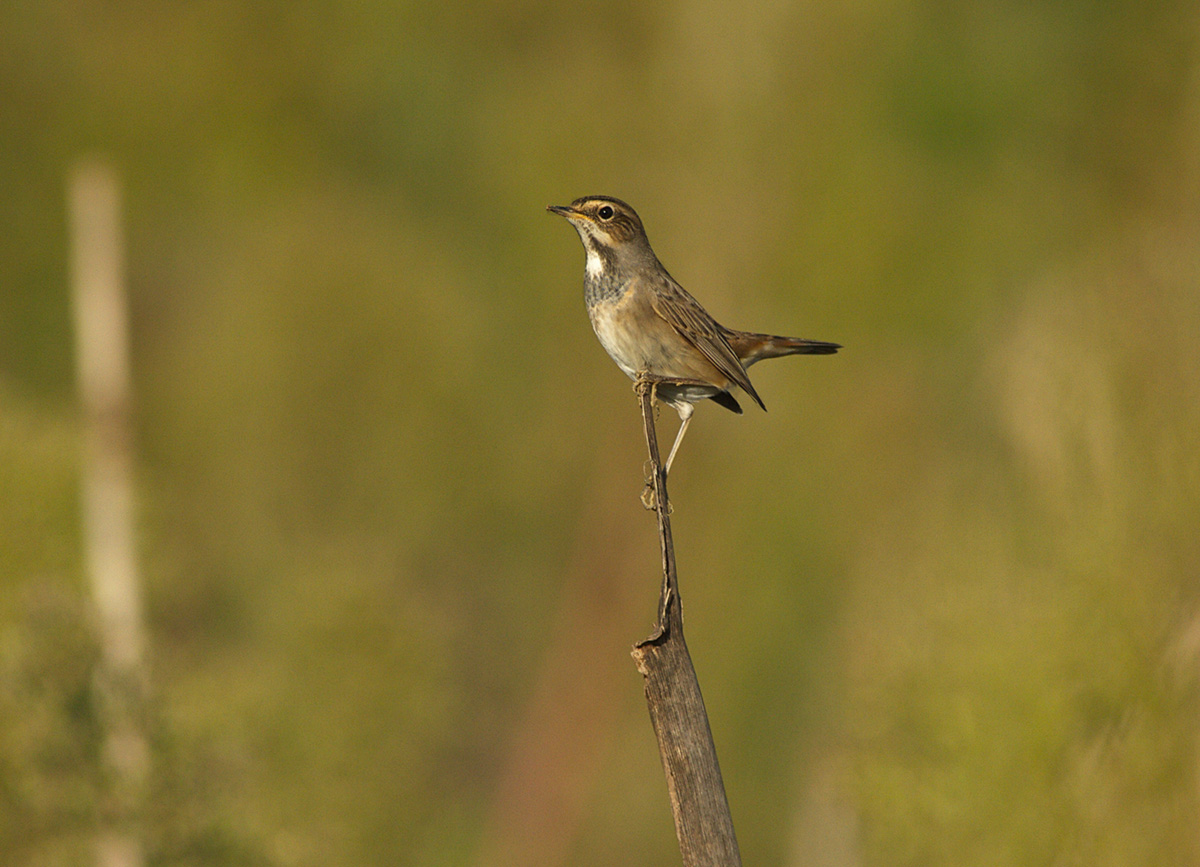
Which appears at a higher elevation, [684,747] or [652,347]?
[652,347]

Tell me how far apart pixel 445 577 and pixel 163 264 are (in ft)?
17.6

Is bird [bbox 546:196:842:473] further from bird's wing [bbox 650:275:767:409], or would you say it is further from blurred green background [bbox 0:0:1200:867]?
blurred green background [bbox 0:0:1200:867]

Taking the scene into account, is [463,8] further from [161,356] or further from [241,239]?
[161,356]

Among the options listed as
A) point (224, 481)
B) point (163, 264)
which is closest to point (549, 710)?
point (224, 481)

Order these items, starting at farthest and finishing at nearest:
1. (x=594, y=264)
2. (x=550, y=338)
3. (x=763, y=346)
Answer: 1. (x=550, y=338)
2. (x=763, y=346)
3. (x=594, y=264)

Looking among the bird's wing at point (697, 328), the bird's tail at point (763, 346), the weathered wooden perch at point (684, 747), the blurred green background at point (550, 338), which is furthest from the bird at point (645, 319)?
the blurred green background at point (550, 338)

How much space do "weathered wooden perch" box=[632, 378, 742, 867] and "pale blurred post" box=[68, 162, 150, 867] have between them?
3.21 metres

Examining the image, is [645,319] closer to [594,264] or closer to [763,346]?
[594,264]

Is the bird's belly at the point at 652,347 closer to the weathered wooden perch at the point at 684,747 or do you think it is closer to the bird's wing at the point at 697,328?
the bird's wing at the point at 697,328

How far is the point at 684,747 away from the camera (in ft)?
8.37

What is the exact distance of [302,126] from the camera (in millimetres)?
18078

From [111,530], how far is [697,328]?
323cm

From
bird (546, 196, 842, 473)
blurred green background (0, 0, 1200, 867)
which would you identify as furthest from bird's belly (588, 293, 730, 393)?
blurred green background (0, 0, 1200, 867)

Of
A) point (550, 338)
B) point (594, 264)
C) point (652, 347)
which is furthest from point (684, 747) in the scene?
point (550, 338)
